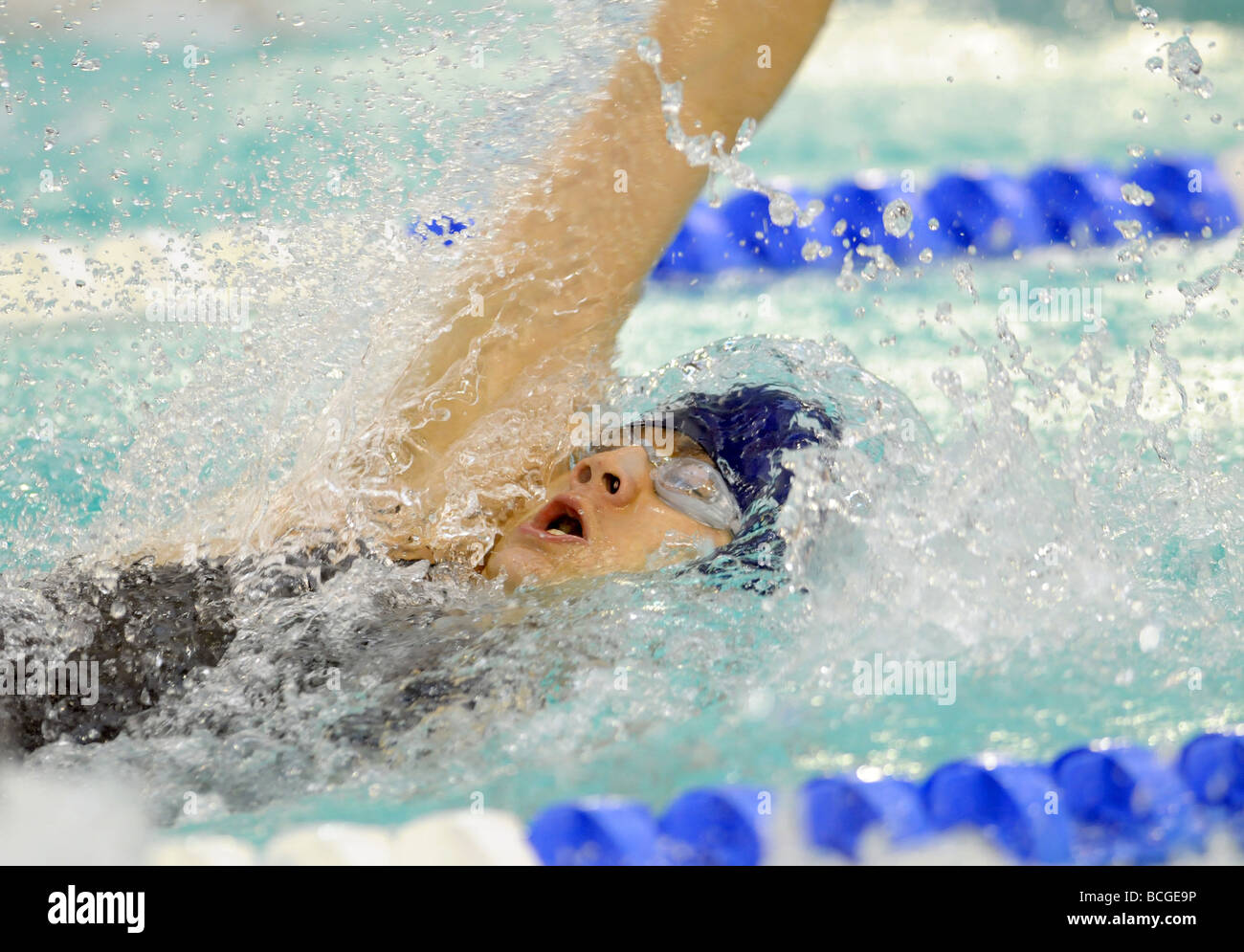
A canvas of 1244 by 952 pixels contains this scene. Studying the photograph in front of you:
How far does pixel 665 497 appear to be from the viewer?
1.39 m

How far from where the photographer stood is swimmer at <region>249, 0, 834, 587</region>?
53.7 inches

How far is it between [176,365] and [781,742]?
1837mm

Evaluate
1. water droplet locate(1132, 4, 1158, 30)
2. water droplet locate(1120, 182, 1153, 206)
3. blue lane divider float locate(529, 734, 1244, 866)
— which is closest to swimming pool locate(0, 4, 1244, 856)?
blue lane divider float locate(529, 734, 1244, 866)

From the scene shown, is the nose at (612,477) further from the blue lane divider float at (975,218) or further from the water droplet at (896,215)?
the blue lane divider float at (975,218)

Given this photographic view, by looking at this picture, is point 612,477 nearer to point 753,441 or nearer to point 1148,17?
point 753,441

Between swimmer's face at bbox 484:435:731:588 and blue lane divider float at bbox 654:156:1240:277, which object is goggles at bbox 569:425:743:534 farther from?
blue lane divider float at bbox 654:156:1240:277

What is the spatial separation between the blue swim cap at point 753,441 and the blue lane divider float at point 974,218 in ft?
5.02

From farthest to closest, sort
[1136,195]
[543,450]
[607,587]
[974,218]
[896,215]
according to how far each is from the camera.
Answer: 1. [974,218]
2. [1136,195]
3. [896,215]
4. [543,450]
5. [607,587]

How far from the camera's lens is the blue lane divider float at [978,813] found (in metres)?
1.16

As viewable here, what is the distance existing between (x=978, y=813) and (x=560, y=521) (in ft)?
1.91

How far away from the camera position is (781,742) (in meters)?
1.20

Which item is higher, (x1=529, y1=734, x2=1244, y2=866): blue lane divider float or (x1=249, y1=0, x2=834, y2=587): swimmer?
(x1=249, y1=0, x2=834, y2=587): swimmer

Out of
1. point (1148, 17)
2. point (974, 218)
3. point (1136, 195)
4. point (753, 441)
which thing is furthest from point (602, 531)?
point (1148, 17)
